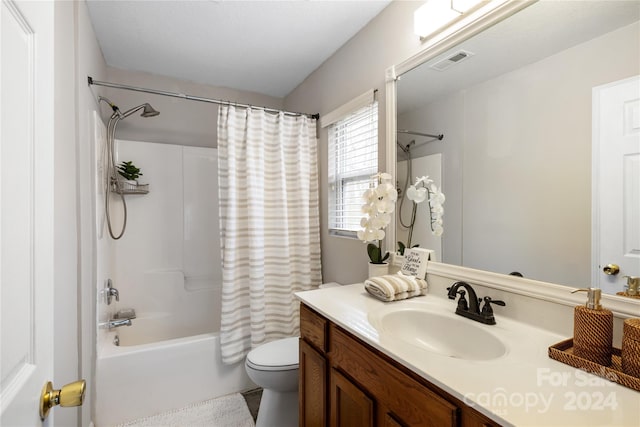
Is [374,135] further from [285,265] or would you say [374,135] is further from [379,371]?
[379,371]

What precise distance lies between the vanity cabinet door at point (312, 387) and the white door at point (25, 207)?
0.91 meters

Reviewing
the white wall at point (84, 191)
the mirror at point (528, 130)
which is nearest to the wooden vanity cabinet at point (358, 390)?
the mirror at point (528, 130)

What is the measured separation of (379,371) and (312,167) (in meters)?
1.68

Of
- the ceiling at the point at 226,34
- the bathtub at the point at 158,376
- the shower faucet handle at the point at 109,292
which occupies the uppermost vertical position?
the ceiling at the point at 226,34

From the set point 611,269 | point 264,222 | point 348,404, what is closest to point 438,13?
point 611,269

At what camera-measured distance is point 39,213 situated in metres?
0.58

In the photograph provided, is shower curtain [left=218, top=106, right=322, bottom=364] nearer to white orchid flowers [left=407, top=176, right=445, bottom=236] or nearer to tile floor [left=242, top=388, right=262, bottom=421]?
tile floor [left=242, top=388, right=262, bottom=421]

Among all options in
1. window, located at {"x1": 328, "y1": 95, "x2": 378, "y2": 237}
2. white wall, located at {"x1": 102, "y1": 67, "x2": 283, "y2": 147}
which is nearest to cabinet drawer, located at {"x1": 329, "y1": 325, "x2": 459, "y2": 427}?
window, located at {"x1": 328, "y1": 95, "x2": 378, "y2": 237}

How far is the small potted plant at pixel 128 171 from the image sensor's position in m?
2.36

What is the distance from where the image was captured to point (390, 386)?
0.88m

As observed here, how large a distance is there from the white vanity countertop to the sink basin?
4 cm

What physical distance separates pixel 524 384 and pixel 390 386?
0.35 metres

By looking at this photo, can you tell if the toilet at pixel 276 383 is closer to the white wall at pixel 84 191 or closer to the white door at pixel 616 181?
the white wall at pixel 84 191

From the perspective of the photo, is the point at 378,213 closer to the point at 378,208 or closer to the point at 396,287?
the point at 378,208
